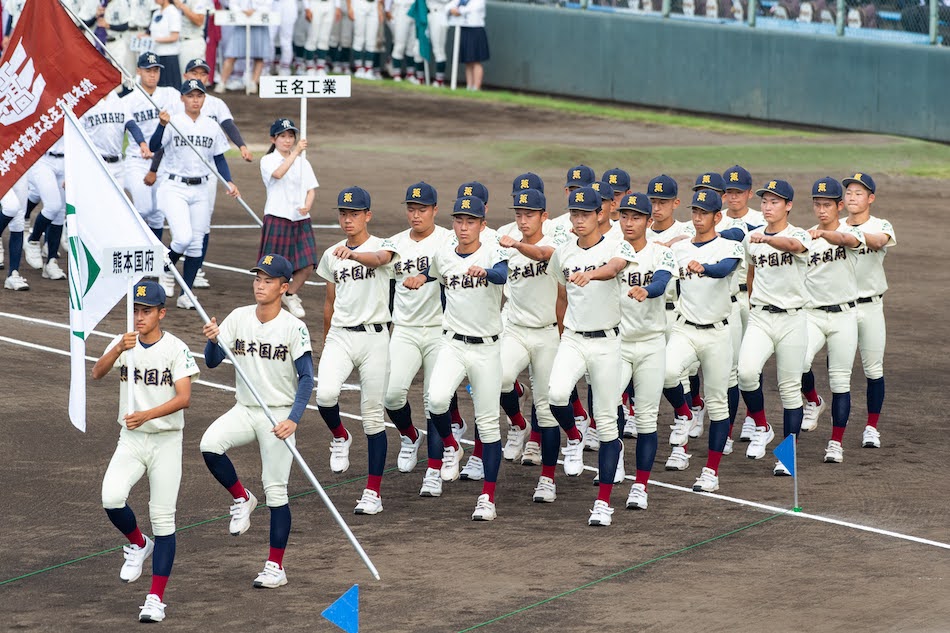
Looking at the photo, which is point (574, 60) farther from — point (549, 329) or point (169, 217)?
point (549, 329)

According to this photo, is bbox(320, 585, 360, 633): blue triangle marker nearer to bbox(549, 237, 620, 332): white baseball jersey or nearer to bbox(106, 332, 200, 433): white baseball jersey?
bbox(106, 332, 200, 433): white baseball jersey

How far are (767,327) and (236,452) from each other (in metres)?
4.36

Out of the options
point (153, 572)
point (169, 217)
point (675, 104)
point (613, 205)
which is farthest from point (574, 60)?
point (153, 572)

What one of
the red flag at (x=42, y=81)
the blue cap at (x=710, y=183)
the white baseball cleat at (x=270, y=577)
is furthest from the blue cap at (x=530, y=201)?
the white baseball cleat at (x=270, y=577)

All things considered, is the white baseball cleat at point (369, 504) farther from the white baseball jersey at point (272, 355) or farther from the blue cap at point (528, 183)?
the blue cap at point (528, 183)

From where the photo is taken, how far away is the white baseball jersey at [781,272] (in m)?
12.6

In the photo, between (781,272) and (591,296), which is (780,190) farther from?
(591,296)

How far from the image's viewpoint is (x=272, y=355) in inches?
398

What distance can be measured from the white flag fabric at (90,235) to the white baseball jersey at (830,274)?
5.67m

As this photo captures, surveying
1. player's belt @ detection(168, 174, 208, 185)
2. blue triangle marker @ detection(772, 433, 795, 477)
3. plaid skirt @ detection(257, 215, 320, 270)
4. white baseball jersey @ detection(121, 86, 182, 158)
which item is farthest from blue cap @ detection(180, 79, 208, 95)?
blue triangle marker @ detection(772, 433, 795, 477)

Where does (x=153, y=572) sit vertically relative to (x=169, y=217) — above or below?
below

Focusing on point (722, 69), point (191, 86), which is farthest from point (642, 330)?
point (722, 69)

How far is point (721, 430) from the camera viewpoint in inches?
481

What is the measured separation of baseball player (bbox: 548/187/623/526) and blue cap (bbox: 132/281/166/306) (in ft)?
9.84
